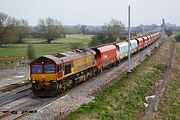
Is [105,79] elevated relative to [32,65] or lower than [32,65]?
lower

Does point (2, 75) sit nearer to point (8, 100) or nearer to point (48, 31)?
point (8, 100)

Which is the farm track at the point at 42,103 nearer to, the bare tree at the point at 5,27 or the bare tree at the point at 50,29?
the bare tree at the point at 5,27

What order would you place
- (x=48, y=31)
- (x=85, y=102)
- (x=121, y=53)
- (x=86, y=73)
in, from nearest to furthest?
(x=85, y=102), (x=86, y=73), (x=121, y=53), (x=48, y=31)

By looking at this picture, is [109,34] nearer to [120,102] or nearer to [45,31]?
[45,31]

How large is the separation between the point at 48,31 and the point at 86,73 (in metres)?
100

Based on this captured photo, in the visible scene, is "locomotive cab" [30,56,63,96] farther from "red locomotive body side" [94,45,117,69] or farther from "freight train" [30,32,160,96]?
"red locomotive body side" [94,45,117,69]

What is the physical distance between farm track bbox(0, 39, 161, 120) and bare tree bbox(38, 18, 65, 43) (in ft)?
330

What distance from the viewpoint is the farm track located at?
22.8 metres

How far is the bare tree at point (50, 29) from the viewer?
443 ft

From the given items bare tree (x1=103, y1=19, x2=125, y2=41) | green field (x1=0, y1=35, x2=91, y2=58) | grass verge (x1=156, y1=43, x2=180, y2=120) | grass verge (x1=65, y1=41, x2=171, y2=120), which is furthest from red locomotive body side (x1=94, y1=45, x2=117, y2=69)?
bare tree (x1=103, y1=19, x2=125, y2=41)

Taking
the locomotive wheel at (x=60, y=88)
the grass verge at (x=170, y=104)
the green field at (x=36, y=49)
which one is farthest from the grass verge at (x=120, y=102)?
the green field at (x=36, y=49)

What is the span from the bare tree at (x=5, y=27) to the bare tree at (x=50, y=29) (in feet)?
84.2

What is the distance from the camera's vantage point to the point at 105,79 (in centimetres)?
3925

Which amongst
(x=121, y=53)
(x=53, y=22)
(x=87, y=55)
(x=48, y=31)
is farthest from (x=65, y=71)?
(x=53, y=22)
